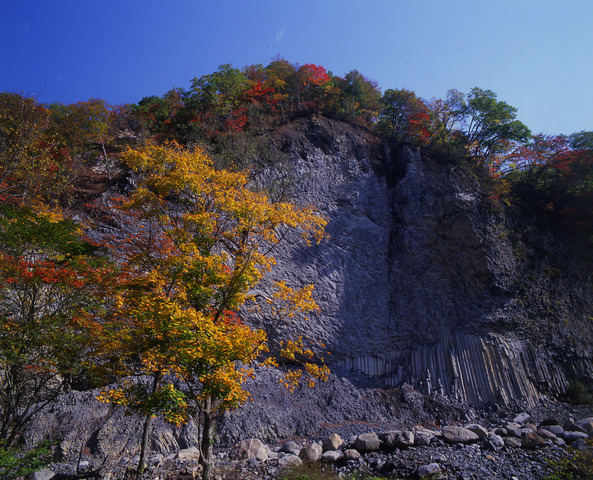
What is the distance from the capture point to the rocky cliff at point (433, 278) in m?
14.9

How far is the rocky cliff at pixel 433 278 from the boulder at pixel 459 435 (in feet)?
10.8

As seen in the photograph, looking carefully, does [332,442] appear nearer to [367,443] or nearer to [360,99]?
[367,443]

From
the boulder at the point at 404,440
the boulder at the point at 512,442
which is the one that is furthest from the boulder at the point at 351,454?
the boulder at the point at 512,442

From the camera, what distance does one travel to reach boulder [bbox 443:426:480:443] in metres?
10.4

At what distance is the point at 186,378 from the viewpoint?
20.2 ft

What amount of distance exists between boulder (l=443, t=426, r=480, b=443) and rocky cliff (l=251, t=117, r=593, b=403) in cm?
329

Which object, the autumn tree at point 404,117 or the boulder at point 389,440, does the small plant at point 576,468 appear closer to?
the boulder at point 389,440

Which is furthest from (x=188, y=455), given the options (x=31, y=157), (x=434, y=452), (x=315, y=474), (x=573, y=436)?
(x=573, y=436)

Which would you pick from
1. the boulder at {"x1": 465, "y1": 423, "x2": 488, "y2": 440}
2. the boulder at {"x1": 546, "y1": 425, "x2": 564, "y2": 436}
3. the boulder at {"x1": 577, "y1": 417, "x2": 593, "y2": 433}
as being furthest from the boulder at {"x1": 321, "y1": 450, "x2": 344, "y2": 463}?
the boulder at {"x1": 577, "y1": 417, "x2": 593, "y2": 433}

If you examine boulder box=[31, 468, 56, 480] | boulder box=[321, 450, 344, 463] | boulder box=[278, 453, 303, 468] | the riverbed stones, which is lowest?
the riverbed stones

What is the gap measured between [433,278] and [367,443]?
362 inches

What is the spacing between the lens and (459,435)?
34.7 feet

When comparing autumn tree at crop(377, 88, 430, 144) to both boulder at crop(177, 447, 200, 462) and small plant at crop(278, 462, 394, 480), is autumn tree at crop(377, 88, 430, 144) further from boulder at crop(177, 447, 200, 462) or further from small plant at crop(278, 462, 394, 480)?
boulder at crop(177, 447, 200, 462)

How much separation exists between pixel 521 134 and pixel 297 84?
13845 mm
